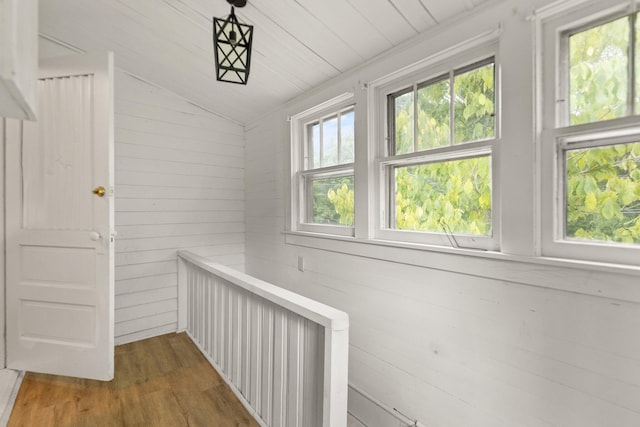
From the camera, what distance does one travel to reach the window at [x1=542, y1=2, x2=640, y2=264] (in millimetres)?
1082

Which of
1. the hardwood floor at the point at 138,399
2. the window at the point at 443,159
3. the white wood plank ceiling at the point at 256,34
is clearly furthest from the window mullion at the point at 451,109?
the hardwood floor at the point at 138,399

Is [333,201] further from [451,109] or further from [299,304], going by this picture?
[299,304]

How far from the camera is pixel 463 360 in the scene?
58.2 inches

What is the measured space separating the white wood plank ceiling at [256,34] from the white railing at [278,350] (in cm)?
141

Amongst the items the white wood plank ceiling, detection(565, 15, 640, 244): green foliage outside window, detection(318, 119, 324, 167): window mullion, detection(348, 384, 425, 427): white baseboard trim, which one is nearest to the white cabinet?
the white wood plank ceiling

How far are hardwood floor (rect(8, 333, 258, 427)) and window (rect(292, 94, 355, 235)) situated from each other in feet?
4.21

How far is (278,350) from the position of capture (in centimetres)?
144

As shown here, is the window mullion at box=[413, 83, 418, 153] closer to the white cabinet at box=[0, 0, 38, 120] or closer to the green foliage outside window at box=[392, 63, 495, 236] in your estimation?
the green foliage outside window at box=[392, 63, 495, 236]

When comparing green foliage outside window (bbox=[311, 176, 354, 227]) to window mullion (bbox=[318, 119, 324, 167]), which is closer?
green foliage outside window (bbox=[311, 176, 354, 227])

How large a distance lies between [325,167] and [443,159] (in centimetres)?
96

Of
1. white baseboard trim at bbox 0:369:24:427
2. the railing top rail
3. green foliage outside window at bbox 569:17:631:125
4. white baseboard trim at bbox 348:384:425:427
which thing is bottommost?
white baseboard trim at bbox 348:384:425:427

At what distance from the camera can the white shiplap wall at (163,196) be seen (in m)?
2.70

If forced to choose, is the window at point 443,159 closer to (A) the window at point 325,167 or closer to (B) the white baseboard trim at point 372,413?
(A) the window at point 325,167

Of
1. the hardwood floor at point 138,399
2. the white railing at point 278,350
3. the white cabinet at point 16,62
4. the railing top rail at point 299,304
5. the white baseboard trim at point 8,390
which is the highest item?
the white cabinet at point 16,62
